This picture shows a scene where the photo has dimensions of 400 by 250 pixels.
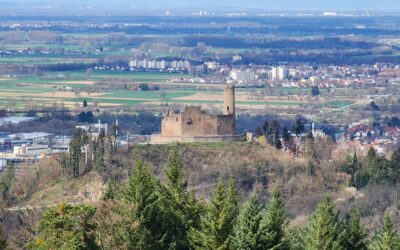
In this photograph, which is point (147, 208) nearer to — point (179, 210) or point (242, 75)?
point (179, 210)

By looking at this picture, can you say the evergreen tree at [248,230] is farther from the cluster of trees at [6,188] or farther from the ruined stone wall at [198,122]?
the ruined stone wall at [198,122]

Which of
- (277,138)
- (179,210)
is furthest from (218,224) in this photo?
(277,138)

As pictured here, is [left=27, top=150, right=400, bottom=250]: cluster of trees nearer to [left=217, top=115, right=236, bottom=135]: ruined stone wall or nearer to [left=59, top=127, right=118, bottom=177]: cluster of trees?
[left=59, top=127, right=118, bottom=177]: cluster of trees

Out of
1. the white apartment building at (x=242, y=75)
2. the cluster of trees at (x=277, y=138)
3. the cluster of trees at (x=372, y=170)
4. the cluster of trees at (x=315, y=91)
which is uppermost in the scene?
the cluster of trees at (x=372, y=170)

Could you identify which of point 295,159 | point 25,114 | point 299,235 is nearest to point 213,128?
point 295,159

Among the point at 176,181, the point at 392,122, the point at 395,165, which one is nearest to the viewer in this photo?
the point at 176,181

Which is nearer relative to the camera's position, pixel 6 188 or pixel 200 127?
pixel 6 188

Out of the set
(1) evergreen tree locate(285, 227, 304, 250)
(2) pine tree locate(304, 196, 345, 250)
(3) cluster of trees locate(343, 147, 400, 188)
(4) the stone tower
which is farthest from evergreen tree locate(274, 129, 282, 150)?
(2) pine tree locate(304, 196, 345, 250)

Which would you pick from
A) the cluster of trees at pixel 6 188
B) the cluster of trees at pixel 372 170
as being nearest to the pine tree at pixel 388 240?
the cluster of trees at pixel 6 188

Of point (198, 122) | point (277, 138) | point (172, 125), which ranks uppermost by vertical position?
point (198, 122)
